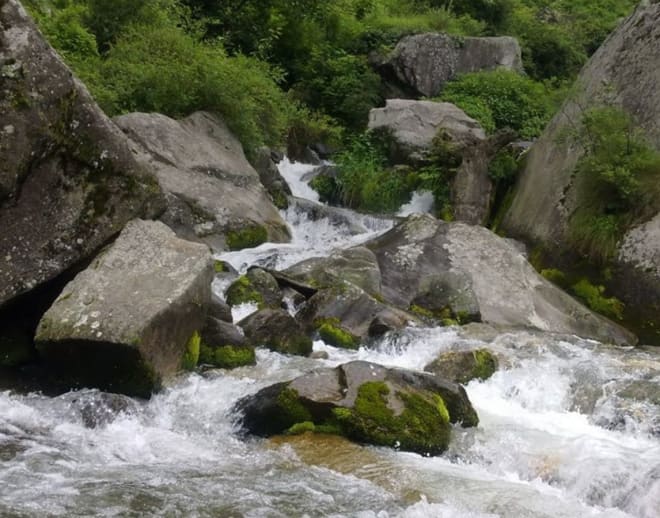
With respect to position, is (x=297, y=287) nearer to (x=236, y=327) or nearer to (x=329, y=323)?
(x=329, y=323)

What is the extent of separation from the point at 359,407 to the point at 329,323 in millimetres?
3709

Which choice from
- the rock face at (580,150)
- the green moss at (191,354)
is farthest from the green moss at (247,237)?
the green moss at (191,354)

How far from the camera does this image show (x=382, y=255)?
14.9 meters

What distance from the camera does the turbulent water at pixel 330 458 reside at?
6531 millimetres

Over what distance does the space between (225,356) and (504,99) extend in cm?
1837

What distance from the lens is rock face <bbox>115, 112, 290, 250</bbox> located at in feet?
50.2

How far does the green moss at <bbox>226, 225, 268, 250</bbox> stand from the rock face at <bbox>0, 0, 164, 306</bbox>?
15.6ft

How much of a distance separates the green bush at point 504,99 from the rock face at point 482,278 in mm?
10318

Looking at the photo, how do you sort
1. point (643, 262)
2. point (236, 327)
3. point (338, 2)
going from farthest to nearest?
1. point (338, 2)
2. point (643, 262)
3. point (236, 327)

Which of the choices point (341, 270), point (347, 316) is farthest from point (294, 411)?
point (341, 270)

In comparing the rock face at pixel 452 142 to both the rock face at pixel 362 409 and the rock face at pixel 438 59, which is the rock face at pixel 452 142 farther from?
the rock face at pixel 362 409

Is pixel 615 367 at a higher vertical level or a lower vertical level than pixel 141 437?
higher

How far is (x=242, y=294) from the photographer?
1227 cm

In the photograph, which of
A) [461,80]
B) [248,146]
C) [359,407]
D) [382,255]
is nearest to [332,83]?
[461,80]
